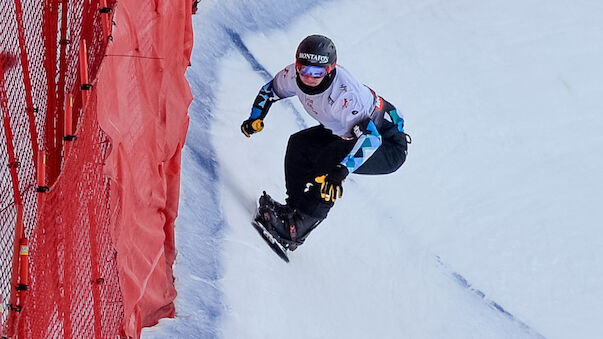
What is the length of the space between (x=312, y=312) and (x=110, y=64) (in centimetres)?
211

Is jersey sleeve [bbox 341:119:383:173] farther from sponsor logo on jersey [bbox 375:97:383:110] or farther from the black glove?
sponsor logo on jersey [bbox 375:97:383:110]

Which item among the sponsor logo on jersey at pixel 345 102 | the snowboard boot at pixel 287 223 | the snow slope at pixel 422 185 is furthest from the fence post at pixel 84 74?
the snowboard boot at pixel 287 223

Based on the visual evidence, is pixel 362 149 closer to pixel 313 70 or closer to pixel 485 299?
pixel 313 70

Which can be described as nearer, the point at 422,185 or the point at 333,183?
the point at 333,183

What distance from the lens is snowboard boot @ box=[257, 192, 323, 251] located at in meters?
5.09

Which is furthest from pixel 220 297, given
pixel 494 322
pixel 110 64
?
pixel 494 322

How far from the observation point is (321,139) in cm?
520

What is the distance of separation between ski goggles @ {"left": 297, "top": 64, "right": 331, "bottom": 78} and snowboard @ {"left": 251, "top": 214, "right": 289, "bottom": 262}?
891 millimetres

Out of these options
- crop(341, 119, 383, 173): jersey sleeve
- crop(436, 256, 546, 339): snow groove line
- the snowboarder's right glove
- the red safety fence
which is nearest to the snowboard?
the snowboarder's right glove

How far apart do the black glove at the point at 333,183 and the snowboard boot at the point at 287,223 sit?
38cm

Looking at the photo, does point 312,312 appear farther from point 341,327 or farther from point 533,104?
point 533,104

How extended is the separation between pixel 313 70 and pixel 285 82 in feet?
1.38

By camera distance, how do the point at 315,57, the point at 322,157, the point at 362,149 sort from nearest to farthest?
the point at 315,57 < the point at 362,149 < the point at 322,157

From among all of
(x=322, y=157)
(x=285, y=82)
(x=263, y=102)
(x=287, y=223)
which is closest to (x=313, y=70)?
(x=285, y=82)
